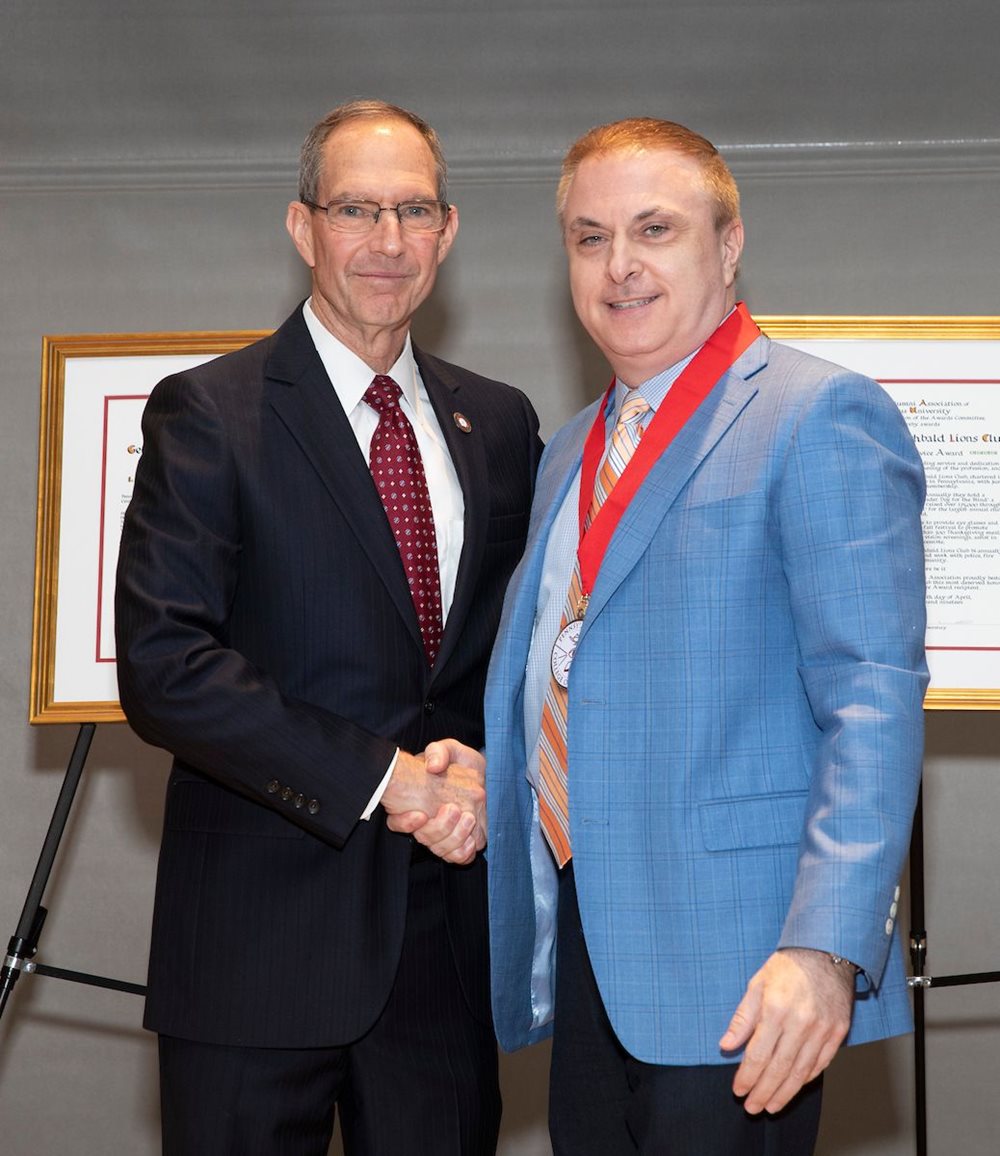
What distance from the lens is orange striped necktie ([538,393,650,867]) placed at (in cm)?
198

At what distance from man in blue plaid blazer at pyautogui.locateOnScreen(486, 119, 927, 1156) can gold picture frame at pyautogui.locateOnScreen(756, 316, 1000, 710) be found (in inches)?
52.1

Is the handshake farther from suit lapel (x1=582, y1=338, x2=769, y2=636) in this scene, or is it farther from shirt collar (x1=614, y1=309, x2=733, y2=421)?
shirt collar (x1=614, y1=309, x2=733, y2=421)

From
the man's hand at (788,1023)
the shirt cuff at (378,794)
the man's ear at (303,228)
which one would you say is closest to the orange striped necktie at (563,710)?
the shirt cuff at (378,794)

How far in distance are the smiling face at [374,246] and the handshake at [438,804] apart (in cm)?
72

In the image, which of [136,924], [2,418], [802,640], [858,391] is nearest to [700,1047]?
[802,640]

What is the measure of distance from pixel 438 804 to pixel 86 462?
1610 millimetres

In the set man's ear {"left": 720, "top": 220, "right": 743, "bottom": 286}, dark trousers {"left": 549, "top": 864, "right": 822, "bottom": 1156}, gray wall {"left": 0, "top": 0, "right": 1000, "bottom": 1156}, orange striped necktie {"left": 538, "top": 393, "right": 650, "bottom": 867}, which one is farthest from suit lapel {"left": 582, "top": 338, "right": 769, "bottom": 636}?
gray wall {"left": 0, "top": 0, "right": 1000, "bottom": 1156}

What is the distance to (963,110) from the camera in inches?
156

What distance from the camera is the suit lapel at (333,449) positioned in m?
2.16

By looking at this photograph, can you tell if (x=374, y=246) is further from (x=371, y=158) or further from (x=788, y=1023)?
(x=788, y=1023)

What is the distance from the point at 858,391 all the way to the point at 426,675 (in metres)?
0.81

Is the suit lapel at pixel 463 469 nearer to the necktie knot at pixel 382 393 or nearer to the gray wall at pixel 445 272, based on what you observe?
the necktie knot at pixel 382 393

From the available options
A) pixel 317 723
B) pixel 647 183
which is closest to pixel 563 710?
pixel 317 723

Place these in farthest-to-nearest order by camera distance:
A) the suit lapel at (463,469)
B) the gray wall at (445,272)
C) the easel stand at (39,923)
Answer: the gray wall at (445,272), the easel stand at (39,923), the suit lapel at (463,469)
